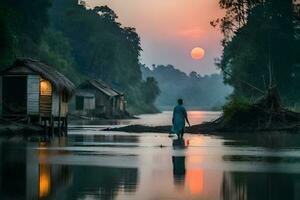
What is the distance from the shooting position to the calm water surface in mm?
13742

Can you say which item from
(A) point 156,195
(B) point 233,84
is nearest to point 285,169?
(A) point 156,195

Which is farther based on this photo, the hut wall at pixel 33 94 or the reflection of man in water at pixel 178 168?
the hut wall at pixel 33 94

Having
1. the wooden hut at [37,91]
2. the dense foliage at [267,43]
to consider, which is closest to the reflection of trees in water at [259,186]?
the wooden hut at [37,91]

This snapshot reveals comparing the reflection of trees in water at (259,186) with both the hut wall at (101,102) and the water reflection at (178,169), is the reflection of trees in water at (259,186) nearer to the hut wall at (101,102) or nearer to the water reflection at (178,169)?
the water reflection at (178,169)

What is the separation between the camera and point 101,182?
609 inches

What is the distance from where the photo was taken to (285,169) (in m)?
19.1

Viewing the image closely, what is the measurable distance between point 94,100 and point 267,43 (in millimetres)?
25352

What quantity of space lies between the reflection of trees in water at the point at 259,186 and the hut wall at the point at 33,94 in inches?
1082

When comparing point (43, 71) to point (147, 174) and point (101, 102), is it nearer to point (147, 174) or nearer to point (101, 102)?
point (147, 174)

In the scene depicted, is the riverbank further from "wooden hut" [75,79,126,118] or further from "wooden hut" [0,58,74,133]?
"wooden hut" [75,79,126,118]

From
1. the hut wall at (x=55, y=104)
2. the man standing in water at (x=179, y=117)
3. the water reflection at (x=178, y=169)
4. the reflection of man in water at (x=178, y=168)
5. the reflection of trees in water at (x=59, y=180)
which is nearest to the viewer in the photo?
the reflection of trees in water at (x=59, y=180)

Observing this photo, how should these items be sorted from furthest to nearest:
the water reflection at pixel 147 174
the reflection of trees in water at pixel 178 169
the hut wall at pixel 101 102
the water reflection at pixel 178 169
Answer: the hut wall at pixel 101 102
the reflection of trees in water at pixel 178 169
the water reflection at pixel 178 169
the water reflection at pixel 147 174

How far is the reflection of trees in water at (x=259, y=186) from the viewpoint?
13566 mm

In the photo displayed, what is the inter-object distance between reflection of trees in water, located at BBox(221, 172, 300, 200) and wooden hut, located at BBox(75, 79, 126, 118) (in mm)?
76066
